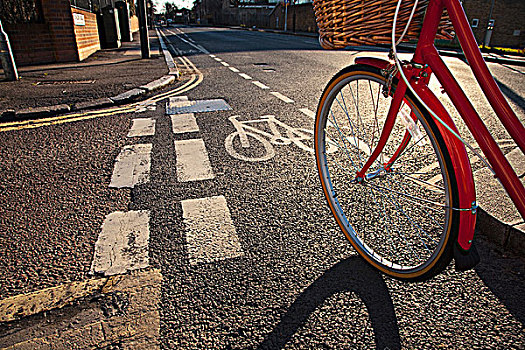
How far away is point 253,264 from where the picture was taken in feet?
7.27

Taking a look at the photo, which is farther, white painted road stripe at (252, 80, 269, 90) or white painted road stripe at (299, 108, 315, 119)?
white painted road stripe at (252, 80, 269, 90)

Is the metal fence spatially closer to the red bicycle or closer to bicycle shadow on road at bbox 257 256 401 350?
the red bicycle

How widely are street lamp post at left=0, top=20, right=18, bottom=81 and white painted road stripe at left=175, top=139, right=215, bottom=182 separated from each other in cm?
540

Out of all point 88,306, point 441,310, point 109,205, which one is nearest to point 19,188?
point 109,205

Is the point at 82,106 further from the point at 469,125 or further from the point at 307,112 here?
the point at 469,125

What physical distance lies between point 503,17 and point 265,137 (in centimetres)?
2803

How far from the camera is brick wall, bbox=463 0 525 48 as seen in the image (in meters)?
24.6

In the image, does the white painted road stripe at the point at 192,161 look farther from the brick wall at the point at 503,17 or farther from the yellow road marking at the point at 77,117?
the brick wall at the point at 503,17

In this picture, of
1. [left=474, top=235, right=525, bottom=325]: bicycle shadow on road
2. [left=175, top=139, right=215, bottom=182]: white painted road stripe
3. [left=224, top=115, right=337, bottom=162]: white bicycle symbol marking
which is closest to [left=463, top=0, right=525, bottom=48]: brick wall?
[left=224, top=115, right=337, bottom=162]: white bicycle symbol marking

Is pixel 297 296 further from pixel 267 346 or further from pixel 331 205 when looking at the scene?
pixel 331 205

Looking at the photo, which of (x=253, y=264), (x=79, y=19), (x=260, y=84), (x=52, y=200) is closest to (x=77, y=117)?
(x=52, y=200)

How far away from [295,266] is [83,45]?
11.7 meters

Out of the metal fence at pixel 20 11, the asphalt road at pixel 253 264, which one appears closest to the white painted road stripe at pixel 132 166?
the asphalt road at pixel 253 264

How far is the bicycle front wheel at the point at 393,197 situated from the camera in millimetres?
1584
